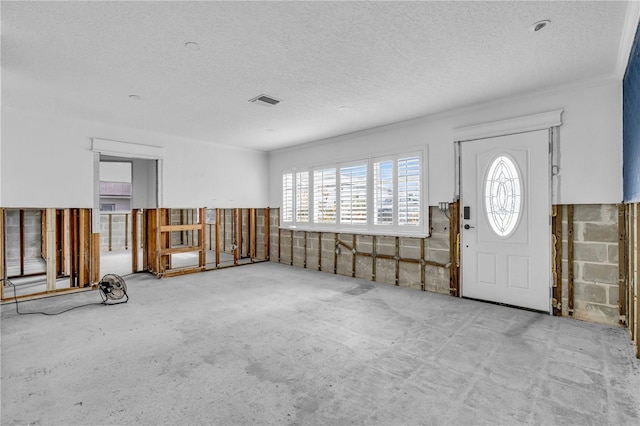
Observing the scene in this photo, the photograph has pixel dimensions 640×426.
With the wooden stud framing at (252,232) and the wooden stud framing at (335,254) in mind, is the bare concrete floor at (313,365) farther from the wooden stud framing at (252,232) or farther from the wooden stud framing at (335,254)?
the wooden stud framing at (252,232)

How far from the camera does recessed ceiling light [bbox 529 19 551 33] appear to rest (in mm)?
2411

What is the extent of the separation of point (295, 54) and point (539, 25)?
2.00 meters

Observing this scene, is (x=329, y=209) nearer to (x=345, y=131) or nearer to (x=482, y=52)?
(x=345, y=131)

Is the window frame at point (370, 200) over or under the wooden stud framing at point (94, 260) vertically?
over

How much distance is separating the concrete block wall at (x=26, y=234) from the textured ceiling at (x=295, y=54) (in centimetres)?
392

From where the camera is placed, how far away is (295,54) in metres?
2.89

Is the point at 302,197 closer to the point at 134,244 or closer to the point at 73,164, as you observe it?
the point at 134,244

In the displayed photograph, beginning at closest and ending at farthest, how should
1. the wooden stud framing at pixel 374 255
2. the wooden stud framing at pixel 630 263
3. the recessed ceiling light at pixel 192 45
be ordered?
the recessed ceiling light at pixel 192 45
the wooden stud framing at pixel 630 263
the wooden stud framing at pixel 374 255

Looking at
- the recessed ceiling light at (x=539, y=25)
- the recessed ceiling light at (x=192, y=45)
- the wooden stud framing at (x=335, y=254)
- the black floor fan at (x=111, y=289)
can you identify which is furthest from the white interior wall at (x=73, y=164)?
the recessed ceiling light at (x=539, y=25)

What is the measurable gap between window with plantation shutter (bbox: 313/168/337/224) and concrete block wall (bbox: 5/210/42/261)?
6.19 m

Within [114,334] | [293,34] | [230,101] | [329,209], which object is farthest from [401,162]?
[114,334]

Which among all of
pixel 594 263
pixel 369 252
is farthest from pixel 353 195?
pixel 594 263

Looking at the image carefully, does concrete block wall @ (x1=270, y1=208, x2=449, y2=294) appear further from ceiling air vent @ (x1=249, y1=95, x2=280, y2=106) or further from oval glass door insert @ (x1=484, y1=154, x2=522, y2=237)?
ceiling air vent @ (x1=249, y1=95, x2=280, y2=106)

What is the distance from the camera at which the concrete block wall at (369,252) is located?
4750 mm
